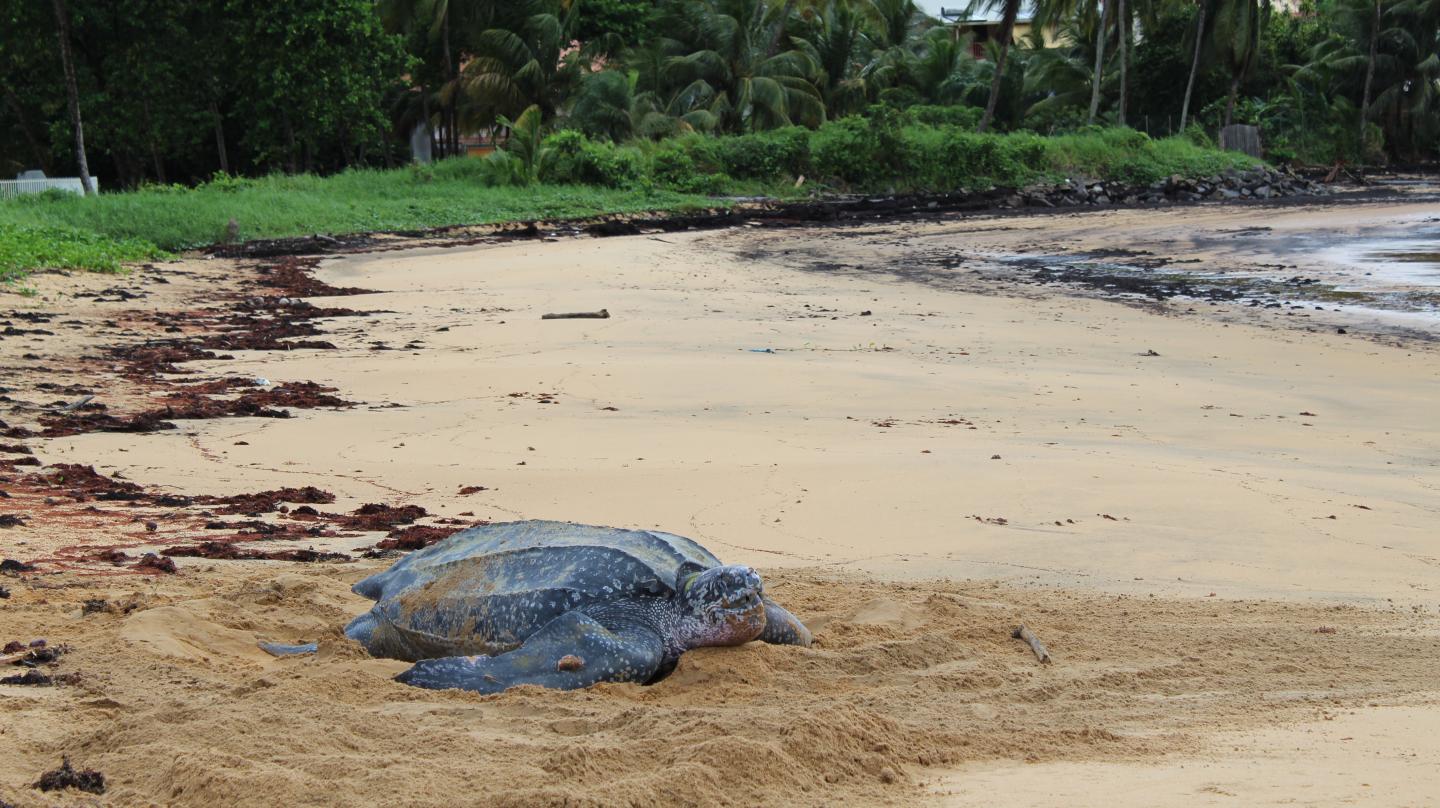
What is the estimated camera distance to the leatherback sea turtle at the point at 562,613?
141 inches

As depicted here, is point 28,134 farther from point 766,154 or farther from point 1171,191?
point 1171,191

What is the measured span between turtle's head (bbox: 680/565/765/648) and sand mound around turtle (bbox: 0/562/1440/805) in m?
0.07

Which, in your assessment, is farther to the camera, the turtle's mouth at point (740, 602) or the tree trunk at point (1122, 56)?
the tree trunk at point (1122, 56)

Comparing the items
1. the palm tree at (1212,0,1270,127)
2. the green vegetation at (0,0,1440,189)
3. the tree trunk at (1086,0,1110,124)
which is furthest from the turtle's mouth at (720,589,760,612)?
the palm tree at (1212,0,1270,127)

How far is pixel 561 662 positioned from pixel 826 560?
1.91 meters

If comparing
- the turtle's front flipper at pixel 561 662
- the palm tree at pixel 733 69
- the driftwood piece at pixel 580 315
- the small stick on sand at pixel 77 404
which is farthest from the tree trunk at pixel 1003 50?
the turtle's front flipper at pixel 561 662

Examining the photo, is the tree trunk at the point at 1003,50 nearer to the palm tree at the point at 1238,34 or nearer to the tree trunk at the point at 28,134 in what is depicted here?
the palm tree at the point at 1238,34

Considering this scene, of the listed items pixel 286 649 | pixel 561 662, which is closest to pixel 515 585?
pixel 561 662

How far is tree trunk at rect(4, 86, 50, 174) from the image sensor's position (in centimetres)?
3209

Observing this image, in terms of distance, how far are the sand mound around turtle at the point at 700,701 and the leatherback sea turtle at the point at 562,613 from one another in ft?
0.29

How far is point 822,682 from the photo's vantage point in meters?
3.64

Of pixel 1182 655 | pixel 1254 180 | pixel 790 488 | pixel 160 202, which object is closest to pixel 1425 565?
pixel 1182 655

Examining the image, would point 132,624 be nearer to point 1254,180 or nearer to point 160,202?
point 160,202

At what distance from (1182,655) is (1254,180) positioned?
38837 mm
